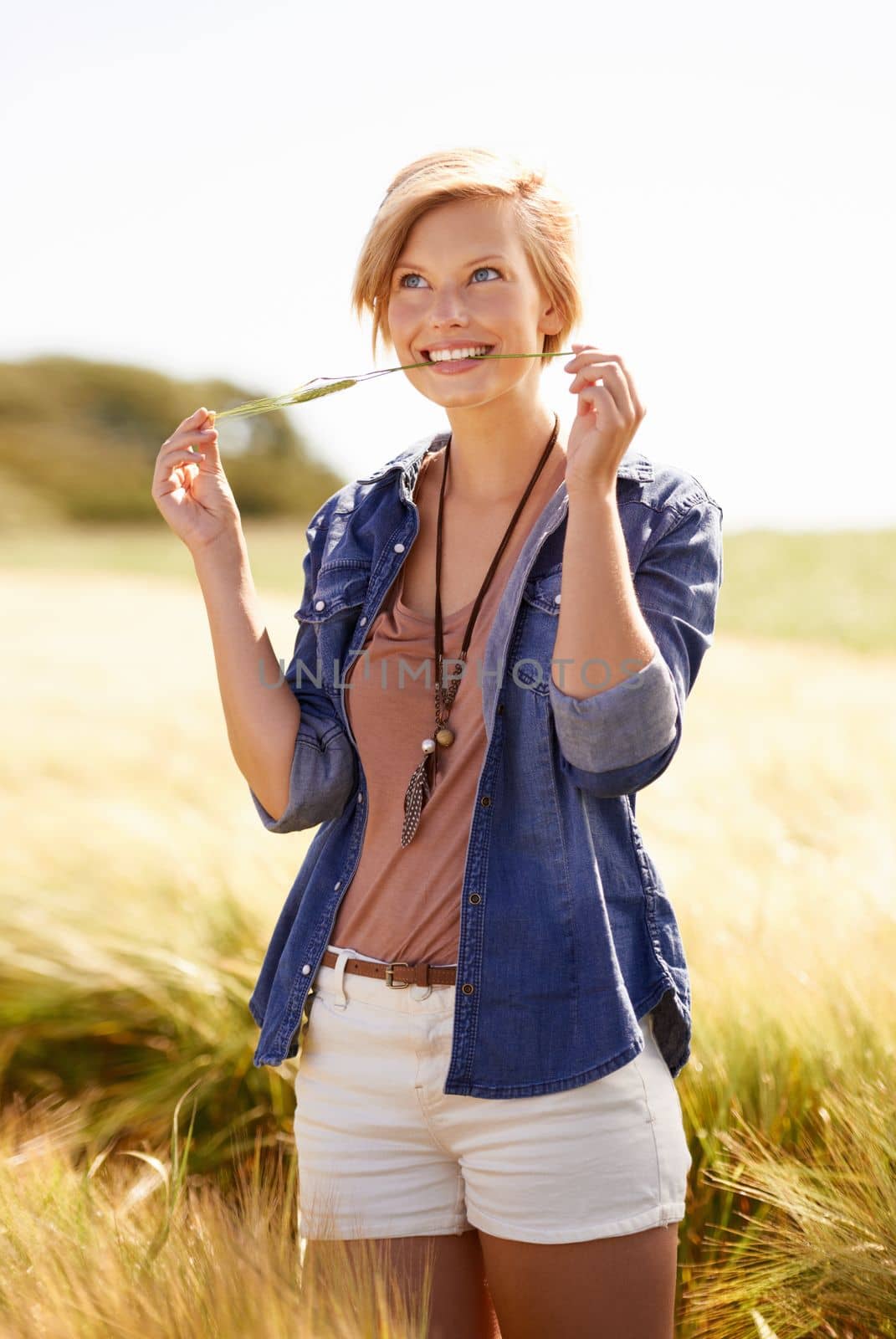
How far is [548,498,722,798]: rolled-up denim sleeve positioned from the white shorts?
45cm

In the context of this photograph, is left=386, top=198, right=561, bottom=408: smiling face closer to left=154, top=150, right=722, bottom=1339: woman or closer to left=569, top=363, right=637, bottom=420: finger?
left=154, top=150, right=722, bottom=1339: woman

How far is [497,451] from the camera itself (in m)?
2.20

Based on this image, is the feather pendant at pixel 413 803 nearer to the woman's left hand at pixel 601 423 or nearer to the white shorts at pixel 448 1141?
the white shorts at pixel 448 1141

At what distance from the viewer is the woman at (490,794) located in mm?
1862

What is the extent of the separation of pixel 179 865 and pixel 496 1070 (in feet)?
9.23

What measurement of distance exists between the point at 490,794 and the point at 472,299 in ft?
2.72

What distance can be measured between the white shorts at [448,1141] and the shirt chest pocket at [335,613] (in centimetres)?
51

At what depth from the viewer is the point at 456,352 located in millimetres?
2068

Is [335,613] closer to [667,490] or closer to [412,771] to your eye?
[412,771]

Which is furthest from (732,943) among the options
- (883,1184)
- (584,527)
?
(584,527)

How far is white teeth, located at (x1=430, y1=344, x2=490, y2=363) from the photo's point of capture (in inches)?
81.2

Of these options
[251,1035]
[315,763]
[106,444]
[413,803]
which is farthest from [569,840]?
[106,444]

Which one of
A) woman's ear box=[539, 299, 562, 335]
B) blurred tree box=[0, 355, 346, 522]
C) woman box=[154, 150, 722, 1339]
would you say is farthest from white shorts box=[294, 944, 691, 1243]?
blurred tree box=[0, 355, 346, 522]

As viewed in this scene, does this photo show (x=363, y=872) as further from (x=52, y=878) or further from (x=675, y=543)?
(x=52, y=878)
